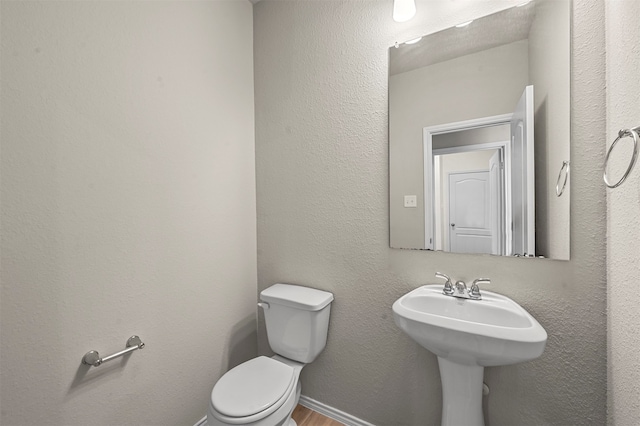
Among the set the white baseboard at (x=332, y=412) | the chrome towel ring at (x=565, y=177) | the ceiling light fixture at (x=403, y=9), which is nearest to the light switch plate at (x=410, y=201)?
the chrome towel ring at (x=565, y=177)

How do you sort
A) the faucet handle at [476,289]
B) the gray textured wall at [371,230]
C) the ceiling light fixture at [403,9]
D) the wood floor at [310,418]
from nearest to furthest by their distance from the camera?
the gray textured wall at [371,230] → the faucet handle at [476,289] → the ceiling light fixture at [403,9] → the wood floor at [310,418]

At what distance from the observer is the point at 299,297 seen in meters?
1.51

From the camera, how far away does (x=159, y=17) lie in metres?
1.32

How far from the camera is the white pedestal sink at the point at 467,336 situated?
2.97 feet

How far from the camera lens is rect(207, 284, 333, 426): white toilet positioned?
1119 millimetres

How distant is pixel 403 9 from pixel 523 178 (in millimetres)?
943

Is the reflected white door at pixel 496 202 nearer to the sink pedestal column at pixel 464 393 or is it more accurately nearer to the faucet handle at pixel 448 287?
the faucet handle at pixel 448 287

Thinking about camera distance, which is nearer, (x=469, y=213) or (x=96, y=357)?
(x=96, y=357)

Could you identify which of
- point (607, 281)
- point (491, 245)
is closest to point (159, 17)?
point (491, 245)

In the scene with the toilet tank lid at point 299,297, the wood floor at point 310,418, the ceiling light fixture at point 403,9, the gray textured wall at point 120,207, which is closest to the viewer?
the gray textured wall at point 120,207

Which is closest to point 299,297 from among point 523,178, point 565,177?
point 523,178

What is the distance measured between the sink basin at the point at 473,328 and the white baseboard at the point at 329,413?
2.67 feet

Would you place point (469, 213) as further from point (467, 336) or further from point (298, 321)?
point (298, 321)

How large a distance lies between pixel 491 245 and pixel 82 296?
168 cm
